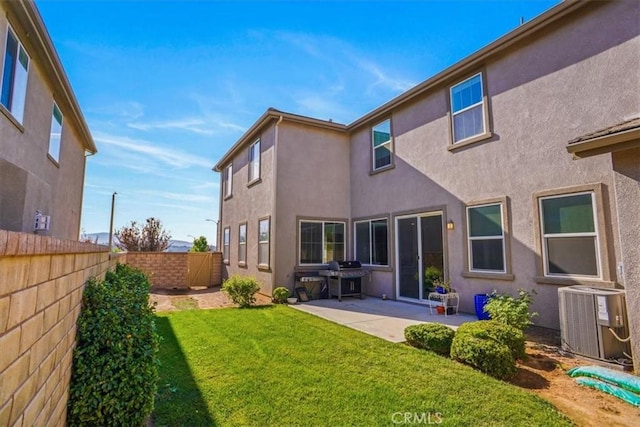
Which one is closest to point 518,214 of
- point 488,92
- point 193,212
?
point 488,92

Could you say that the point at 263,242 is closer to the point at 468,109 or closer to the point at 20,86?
the point at 20,86

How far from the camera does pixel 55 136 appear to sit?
934cm

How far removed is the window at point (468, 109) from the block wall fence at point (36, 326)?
27.8 ft

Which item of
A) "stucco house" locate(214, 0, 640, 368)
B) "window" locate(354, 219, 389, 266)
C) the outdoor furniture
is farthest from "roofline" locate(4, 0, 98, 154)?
the outdoor furniture

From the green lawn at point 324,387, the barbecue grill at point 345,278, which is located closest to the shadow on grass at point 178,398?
the green lawn at point 324,387

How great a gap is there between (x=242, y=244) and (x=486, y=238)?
9.58 m

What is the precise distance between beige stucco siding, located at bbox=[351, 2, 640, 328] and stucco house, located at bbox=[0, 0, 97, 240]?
30.2ft

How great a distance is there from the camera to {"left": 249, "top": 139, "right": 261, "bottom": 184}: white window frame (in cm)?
1258

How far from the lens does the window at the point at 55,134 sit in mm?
8891

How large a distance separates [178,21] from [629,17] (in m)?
9.33

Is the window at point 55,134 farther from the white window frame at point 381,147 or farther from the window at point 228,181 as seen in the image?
the white window frame at point 381,147

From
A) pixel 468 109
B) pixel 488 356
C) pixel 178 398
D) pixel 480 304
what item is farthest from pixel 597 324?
pixel 178 398

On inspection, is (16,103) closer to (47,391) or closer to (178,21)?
(178,21)

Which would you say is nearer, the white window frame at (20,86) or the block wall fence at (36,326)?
the block wall fence at (36,326)
